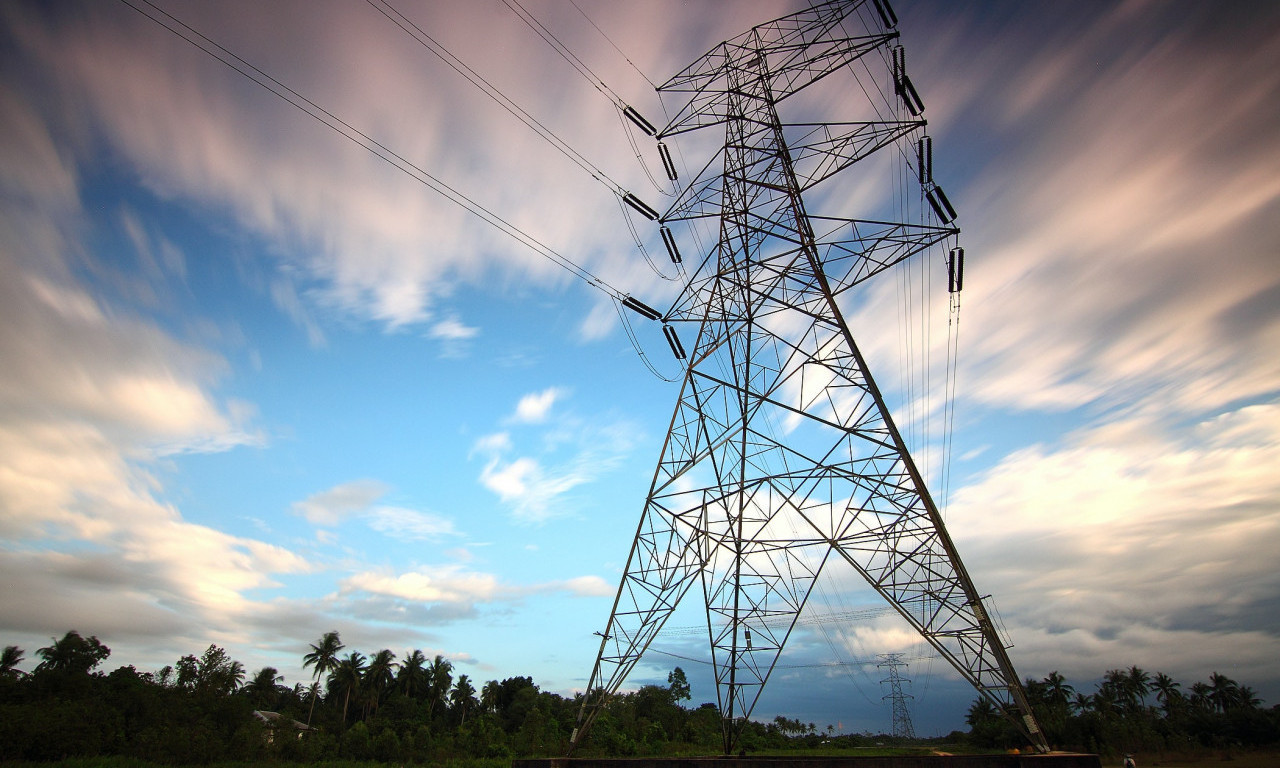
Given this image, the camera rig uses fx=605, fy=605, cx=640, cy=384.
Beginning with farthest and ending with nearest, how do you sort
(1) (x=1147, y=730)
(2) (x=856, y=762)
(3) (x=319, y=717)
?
(3) (x=319, y=717) < (1) (x=1147, y=730) < (2) (x=856, y=762)

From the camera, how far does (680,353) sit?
21062 mm

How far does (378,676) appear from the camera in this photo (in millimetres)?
67812

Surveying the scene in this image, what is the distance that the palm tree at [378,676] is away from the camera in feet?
219

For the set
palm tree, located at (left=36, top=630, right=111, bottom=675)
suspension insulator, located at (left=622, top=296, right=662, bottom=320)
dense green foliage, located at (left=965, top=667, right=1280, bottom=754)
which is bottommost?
dense green foliage, located at (left=965, top=667, right=1280, bottom=754)

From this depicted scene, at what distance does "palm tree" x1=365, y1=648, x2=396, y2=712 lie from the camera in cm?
6662

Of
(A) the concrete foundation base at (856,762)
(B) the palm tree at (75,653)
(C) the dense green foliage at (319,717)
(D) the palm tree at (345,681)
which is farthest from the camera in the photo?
(D) the palm tree at (345,681)

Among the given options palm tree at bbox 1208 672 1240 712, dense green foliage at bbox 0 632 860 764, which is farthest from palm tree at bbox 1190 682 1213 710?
dense green foliage at bbox 0 632 860 764

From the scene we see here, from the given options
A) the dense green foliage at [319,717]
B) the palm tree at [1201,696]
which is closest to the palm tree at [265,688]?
the dense green foliage at [319,717]

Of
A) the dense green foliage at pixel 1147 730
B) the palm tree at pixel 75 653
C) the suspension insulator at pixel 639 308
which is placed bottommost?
the dense green foliage at pixel 1147 730

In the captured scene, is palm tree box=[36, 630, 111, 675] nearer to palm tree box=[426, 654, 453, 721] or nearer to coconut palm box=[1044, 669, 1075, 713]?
palm tree box=[426, 654, 453, 721]

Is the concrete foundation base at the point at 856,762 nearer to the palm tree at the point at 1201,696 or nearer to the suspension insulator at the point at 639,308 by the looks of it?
the suspension insulator at the point at 639,308

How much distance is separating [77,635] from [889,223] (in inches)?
2431

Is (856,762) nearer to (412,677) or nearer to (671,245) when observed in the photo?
(671,245)

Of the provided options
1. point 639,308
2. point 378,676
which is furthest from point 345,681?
point 639,308
